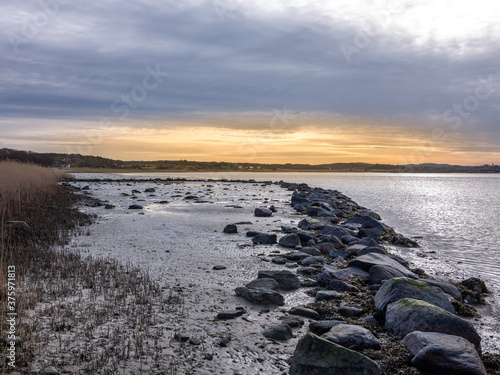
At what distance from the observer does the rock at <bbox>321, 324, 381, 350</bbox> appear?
18.6ft

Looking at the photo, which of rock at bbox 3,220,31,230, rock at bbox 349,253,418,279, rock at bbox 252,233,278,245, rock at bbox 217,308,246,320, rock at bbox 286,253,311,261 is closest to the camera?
rock at bbox 217,308,246,320

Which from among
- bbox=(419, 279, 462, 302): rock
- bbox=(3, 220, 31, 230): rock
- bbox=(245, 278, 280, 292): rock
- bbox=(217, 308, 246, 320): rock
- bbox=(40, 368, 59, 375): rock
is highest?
bbox=(3, 220, 31, 230): rock

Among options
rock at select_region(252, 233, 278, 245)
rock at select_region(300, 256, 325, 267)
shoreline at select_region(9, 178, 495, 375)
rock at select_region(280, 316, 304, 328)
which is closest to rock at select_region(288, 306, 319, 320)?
shoreline at select_region(9, 178, 495, 375)

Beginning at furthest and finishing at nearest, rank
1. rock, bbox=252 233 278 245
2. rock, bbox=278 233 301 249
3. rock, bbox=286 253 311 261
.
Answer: rock, bbox=252 233 278 245 → rock, bbox=278 233 301 249 → rock, bbox=286 253 311 261

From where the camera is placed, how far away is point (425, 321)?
240 inches

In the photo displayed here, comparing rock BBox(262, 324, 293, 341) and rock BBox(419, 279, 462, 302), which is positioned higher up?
rock BBox(262, 324, 293, 341)

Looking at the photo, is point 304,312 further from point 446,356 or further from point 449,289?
point 449,289

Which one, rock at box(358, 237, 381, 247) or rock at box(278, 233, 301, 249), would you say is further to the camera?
rock at box(278, 233, 301, 249)

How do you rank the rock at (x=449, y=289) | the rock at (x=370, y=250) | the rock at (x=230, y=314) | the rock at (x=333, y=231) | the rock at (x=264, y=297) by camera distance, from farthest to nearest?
the rock at (x=333, y=231), the rock at (x=370, y=250), the rock at (x=449, y=289), the rock at (x=264, y=297), the rock at (x=230, y=314)

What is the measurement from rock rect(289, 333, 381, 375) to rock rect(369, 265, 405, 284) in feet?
15.3

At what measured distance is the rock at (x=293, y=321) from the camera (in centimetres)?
655

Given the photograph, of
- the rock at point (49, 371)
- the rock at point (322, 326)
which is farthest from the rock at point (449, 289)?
the rock at point (49, 371)

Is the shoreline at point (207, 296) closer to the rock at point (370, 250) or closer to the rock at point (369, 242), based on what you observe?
the rock at point (370, 250)

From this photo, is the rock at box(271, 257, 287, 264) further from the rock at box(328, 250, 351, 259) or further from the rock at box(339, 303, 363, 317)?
the rock at box(339, 303, 363, 317)
